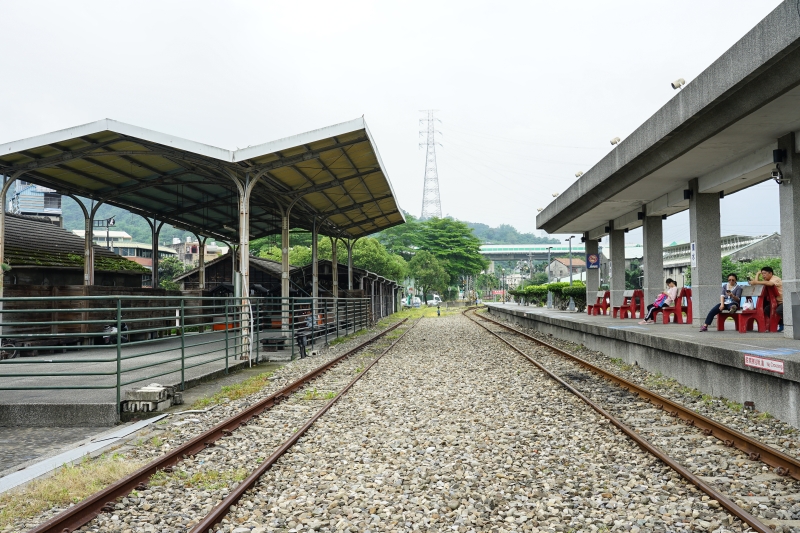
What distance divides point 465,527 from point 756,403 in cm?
508

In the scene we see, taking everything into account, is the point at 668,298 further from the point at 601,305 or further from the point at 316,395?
the point at 316,395

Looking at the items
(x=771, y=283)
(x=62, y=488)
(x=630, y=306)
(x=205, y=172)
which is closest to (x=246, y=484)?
(x=62, y=488)

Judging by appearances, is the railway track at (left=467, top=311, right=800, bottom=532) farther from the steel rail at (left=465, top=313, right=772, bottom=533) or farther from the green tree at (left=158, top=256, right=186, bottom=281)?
the green tree at (left=158, top=256, right=186, bottom=281)

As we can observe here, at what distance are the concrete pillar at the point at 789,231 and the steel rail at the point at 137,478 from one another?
785cm

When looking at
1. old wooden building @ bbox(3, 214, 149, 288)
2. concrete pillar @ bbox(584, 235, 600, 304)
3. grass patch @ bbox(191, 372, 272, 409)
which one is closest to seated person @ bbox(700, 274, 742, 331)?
grass patch @ bbox(191, 372, 272, 409)

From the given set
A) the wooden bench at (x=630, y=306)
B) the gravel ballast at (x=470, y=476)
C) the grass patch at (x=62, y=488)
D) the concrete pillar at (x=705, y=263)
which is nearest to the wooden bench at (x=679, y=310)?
the concrete pillar at (x=705, y=263)

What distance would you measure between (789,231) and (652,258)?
8.42 m

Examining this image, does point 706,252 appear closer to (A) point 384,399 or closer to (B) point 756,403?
(B) point 756,403

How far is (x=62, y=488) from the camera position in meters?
4.43

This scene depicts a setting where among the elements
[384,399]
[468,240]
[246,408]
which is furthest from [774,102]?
[468,240]

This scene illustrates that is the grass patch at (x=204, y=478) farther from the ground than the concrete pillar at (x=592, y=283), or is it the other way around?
the concrete pillar at (x=592, y=283)

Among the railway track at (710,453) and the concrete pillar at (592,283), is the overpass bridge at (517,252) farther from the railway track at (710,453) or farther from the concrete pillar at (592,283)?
the railway track at (710,453)

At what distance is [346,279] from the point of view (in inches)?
1164

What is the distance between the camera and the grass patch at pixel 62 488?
408 centimetres
